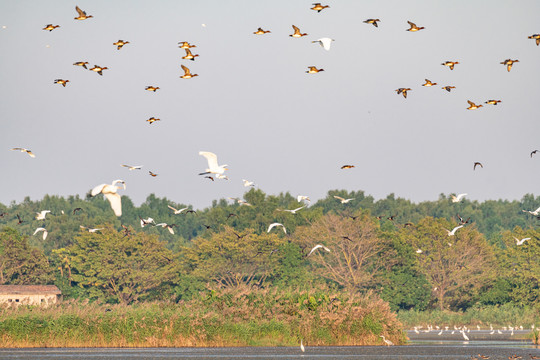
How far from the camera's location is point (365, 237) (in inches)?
4385

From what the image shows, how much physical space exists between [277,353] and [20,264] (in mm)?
69000

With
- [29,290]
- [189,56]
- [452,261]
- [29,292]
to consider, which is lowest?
[29,292]

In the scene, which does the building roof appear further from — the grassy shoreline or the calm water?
the calm water

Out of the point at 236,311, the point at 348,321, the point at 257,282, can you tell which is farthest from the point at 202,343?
the point at 257,282

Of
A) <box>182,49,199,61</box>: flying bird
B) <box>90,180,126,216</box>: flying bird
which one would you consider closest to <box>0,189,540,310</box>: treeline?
<box>182,49,199,61</box>: flying bird

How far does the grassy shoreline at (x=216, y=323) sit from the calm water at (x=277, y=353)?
2.05 feet

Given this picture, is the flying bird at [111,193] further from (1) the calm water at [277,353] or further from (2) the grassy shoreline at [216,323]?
(2) the grassy shoreline at [216,323]

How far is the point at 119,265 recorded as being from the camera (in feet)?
380

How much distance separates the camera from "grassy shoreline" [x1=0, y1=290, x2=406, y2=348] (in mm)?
51281

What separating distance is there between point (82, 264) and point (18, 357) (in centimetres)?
7078

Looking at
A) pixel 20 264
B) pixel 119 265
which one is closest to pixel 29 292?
pixel 20 264

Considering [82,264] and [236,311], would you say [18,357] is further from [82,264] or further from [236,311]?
[82,264]

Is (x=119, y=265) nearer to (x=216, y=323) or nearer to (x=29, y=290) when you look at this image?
(x=29, y=290)

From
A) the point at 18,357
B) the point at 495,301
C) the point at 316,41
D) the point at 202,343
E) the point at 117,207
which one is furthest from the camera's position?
the point at 495,301
